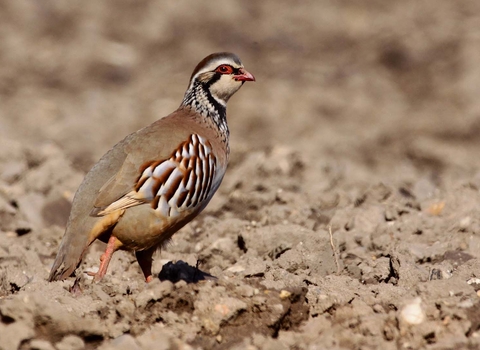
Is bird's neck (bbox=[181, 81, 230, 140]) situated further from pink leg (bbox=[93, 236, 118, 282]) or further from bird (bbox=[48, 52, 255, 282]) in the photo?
pink leg (bbox=[93, 236, 118, 282])

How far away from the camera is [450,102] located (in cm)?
1240

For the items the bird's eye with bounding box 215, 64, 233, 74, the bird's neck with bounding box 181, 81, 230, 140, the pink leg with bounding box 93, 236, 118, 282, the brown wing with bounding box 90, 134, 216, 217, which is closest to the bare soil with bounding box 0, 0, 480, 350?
the pink leg with bounding box 93, 236, 118, 282

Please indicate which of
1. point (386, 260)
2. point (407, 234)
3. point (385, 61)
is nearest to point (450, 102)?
point (385, 61)

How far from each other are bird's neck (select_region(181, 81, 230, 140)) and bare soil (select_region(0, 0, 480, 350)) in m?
0.80

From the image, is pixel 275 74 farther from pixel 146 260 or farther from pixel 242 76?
pixel 146 260

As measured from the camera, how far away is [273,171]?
852 centimetres

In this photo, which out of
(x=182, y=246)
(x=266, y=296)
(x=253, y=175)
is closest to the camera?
(x=266, y=296)

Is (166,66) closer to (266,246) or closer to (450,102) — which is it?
(450,102)

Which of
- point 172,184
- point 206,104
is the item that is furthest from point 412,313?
point 206,104

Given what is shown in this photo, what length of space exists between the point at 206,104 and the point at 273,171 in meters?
2.34

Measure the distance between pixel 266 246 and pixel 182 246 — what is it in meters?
0.72

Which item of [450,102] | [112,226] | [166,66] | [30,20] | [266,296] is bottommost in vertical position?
[266,296]

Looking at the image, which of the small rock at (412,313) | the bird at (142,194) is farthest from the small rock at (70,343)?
the small rock at (412,313)

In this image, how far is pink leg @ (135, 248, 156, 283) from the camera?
18.7 feet
